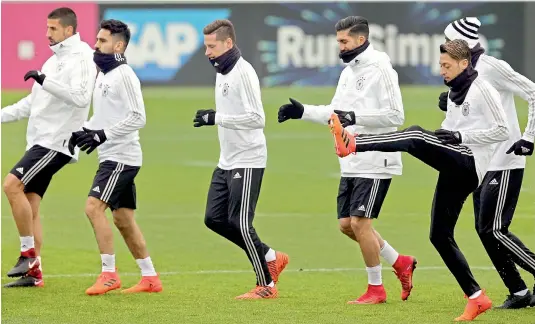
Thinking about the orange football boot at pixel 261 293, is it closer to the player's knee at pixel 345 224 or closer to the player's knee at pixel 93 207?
the player's knee at pixel 345 224

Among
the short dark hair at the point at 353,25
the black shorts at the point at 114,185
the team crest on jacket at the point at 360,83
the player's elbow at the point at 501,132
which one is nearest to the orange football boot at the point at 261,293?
the black shorts at the point at 114,185

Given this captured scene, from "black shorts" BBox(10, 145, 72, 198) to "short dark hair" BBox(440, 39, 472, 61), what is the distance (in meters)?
4.03

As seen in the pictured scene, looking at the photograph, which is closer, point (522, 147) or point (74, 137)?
point (522, 147)

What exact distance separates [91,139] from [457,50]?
3.27m

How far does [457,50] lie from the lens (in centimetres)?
954

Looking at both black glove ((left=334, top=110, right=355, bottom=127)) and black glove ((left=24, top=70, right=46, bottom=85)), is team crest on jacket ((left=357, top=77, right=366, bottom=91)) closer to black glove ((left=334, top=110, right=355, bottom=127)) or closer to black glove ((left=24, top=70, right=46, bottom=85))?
black glove ((left=334, top=110, right=355, bottom=127))

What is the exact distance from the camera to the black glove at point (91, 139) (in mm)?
10883

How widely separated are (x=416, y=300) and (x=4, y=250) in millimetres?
5471

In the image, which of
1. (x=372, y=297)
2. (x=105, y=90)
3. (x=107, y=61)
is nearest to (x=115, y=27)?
(x=107, y=61)

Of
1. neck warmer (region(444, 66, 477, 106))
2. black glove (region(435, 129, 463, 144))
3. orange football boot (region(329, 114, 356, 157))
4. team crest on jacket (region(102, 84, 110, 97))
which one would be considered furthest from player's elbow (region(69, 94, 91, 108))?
black glove (region(435, 129, 463, 144))

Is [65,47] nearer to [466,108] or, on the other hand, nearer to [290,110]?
[290,110]

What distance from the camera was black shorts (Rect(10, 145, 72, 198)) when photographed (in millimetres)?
11680

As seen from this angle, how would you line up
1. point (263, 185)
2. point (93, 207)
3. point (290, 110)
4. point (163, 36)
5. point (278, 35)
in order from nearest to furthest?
point (290, 110) → point (93, 207) → point (263, 185) → point (278, 35) → point (163, 36)

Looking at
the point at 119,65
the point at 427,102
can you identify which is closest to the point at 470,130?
the point at 119,65
